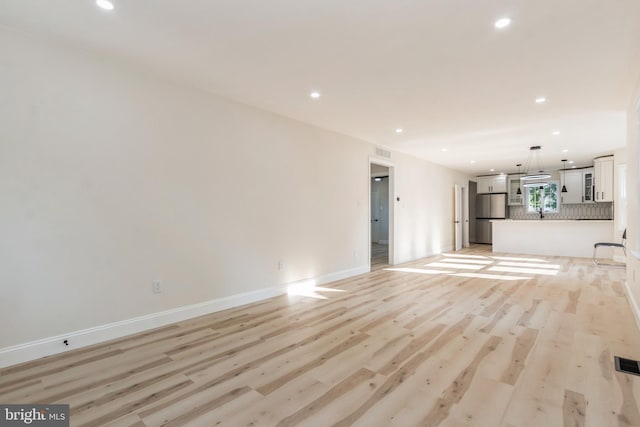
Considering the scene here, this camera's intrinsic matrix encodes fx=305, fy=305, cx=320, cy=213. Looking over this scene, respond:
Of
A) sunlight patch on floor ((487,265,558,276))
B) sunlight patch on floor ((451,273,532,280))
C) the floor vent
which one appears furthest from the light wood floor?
sunlight patch on floor ((487,265,558,276))

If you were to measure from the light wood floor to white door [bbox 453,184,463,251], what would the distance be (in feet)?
18.7

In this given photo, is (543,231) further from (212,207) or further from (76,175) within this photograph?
(76,175)

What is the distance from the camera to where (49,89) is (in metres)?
2.57

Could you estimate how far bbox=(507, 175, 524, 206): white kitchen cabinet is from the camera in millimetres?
10531

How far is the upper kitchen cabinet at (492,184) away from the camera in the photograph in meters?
10.8

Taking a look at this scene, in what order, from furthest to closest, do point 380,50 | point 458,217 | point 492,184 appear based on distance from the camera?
1. point 492,184
2. point 458,217
3. point 380,50

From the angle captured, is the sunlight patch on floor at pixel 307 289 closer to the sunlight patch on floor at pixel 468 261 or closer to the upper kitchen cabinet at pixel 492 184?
the sunlight patch on floor at pixel 468 261

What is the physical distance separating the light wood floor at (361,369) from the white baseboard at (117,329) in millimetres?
106

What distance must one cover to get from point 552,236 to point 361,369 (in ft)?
27.7

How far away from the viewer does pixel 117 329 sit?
288cm

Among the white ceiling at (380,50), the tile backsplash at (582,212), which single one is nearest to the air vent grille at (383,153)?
the white ceiling at (380,50)

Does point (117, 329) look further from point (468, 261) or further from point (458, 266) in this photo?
point (468, 261)

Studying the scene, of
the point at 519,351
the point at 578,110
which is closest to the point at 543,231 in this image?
the point at 578,110

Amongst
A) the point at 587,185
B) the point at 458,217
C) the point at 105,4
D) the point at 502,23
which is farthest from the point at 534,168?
the point at 105,4
